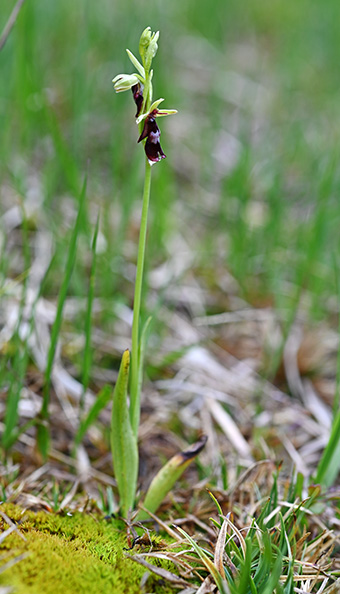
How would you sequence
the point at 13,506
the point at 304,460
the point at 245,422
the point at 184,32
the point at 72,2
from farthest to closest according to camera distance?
the point at 184,32 → the point at 72,2 → the point at 245,422 → the point at 304,460 → the point at 13,506

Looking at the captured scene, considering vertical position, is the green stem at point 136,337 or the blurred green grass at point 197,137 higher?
the blurred green grass at point 197,137

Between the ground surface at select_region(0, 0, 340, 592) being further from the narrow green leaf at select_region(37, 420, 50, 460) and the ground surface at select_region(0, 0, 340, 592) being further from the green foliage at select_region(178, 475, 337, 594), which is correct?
the green foliage at select_region(178, 475, 337, 594)

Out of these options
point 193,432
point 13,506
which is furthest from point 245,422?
point 13,506

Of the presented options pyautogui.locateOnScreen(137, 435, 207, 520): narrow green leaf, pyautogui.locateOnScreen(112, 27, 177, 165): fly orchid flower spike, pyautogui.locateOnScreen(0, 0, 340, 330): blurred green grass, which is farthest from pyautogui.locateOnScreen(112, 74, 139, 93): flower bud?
pyautogui.locateOnScreen(137, 435, 207, 520): narrow green leaf

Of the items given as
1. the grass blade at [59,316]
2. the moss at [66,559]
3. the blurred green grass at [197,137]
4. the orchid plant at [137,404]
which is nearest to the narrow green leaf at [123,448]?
the orchid plant at [137,404]

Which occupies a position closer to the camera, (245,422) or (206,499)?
(206,499)

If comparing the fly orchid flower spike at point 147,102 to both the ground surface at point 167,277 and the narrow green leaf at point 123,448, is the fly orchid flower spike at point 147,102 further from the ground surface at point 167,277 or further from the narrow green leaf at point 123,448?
the narrow green leaf at point 123,448

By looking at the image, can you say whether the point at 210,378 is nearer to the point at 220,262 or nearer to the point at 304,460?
the point at 304,460
